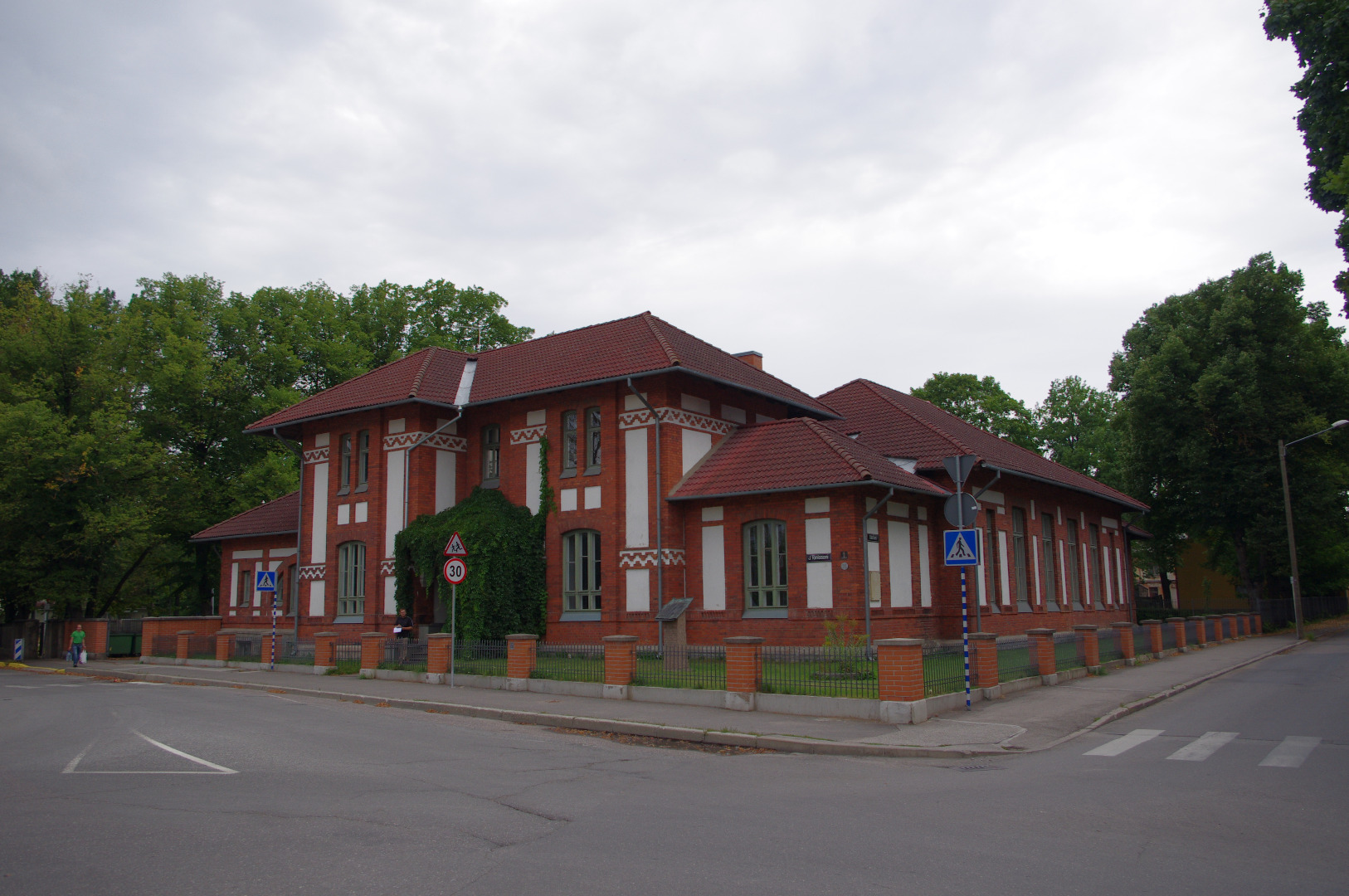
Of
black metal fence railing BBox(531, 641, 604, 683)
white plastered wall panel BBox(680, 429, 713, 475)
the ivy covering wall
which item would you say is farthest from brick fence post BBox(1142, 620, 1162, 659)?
the ivy covering wall

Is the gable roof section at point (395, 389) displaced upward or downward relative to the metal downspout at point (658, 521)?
upward

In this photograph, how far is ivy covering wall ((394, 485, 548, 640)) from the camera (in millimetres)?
23688

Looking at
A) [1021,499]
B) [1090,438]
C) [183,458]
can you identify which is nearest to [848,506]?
[1021,499]

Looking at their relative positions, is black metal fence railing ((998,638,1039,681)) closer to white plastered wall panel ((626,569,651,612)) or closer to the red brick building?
the red brick building

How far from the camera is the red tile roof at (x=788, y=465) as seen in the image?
69.7 feet

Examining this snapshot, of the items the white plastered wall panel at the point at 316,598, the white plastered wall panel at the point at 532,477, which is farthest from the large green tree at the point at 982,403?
the white plastered wall panel at the point at 316,598

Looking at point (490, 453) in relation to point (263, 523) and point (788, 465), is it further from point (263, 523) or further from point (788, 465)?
point (263, 523)

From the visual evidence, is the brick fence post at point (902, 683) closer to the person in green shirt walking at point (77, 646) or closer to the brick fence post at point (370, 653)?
the brick fence post at point (370, 653)

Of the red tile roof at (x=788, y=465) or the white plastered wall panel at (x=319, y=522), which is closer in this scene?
the red tile roof at (x=788, y=465)

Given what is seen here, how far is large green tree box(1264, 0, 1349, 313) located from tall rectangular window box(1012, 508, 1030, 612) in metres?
13.9

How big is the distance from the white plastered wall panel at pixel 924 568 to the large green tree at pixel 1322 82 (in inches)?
410

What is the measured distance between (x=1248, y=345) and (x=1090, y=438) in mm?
17121

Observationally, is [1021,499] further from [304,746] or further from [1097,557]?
[304,746]

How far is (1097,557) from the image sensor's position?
35.1m
